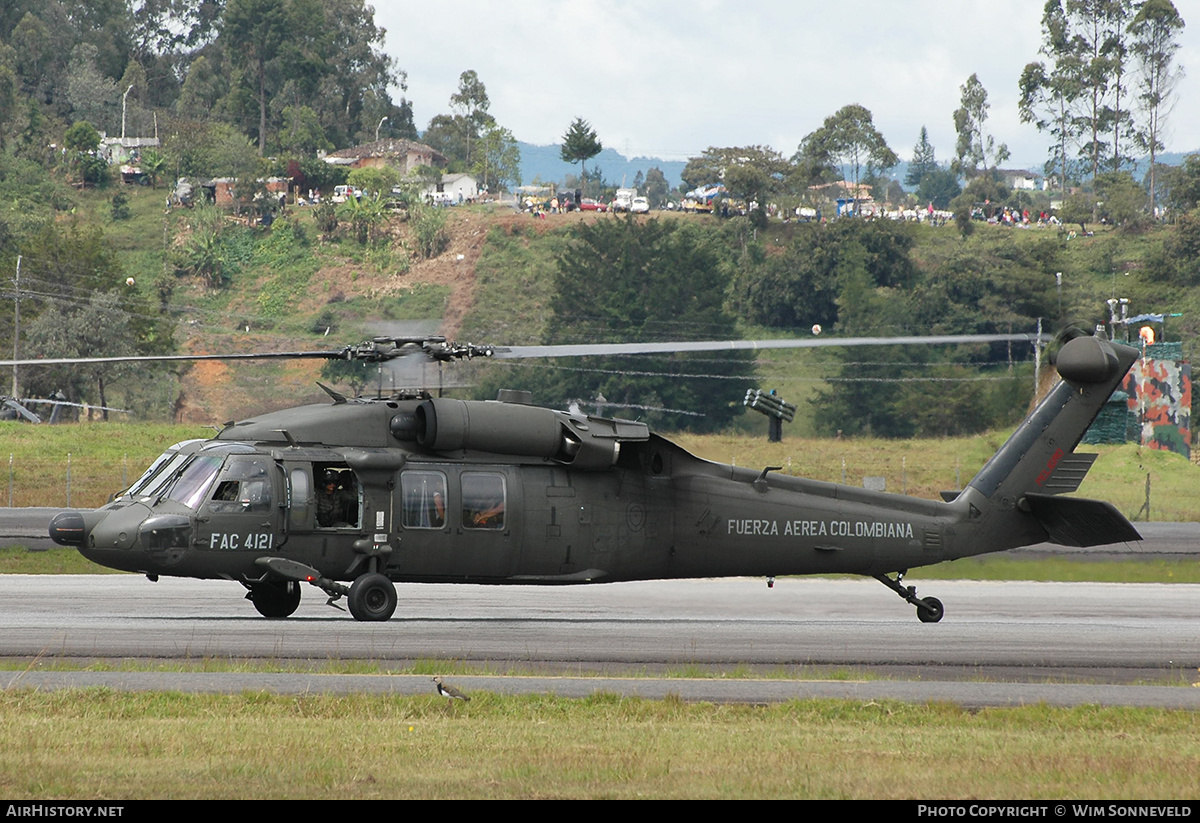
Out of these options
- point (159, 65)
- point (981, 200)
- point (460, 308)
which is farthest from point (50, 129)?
point (981, 200)

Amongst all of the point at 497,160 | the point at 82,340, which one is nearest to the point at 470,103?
the point at 497,160

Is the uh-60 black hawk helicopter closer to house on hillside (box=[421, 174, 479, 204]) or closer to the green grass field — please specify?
the green grass field

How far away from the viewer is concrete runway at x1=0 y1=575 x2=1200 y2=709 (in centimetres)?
1365

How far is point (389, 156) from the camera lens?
516 feet

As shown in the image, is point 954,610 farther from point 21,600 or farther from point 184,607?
point 21,600

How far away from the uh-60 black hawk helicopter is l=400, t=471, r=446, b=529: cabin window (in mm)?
24

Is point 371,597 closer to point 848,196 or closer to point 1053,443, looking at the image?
point 1053,443

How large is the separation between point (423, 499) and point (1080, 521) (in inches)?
416

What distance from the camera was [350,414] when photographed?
19172 mm

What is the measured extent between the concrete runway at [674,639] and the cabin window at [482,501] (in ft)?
5.09

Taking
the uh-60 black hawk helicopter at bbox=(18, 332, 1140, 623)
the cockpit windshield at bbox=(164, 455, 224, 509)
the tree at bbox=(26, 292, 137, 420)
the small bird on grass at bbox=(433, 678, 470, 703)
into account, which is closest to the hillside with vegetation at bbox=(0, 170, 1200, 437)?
the tree at bbox=(26, 292, 137, 420)

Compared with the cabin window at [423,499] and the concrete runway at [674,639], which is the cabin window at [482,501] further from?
the concrete runway at [674,639]

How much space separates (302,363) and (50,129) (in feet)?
218

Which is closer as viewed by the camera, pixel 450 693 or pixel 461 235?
pixel 450 693
